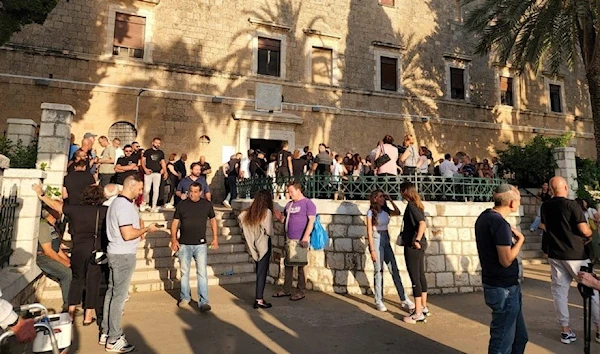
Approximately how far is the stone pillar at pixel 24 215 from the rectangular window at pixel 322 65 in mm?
11728

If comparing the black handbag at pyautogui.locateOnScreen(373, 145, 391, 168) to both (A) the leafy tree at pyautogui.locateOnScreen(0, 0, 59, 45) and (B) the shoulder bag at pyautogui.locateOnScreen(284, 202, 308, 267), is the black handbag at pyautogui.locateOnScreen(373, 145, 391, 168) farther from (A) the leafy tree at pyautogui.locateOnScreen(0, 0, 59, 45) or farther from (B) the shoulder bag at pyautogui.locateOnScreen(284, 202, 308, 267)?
(A) the leafy tree at pyautogui.locateOnScreen(0, 0, 59, 45)

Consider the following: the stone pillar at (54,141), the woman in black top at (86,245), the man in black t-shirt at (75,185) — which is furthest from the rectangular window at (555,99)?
the woman in black top at (86,245)

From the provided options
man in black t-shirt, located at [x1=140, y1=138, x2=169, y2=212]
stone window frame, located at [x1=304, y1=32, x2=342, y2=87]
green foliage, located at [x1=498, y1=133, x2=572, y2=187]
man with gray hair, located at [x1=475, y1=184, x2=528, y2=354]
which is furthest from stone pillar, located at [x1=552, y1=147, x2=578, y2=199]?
man in black t-shirt, located at [x1=140, y1=138, x2=169, y2=212]

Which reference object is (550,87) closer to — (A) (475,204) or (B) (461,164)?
(B) (461,164)

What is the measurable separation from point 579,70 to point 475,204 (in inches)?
770

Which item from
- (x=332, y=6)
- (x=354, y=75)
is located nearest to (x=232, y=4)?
(x=332, y=6)

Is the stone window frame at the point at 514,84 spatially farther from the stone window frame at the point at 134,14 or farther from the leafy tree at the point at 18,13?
the leafy tree at the point at 18,13

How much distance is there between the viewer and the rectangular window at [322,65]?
1536 cm

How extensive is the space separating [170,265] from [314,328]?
375cm

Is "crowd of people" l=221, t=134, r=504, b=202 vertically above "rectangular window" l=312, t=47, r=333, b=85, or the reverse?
"rectangular window" l=312, t=47, r=333, b=85

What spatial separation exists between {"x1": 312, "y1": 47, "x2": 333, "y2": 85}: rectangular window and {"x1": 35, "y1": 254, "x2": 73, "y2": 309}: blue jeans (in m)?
12.2

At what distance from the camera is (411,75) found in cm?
1703

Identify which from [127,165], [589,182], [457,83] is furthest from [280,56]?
[589,182]

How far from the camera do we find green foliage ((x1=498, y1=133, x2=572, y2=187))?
38.4ft
